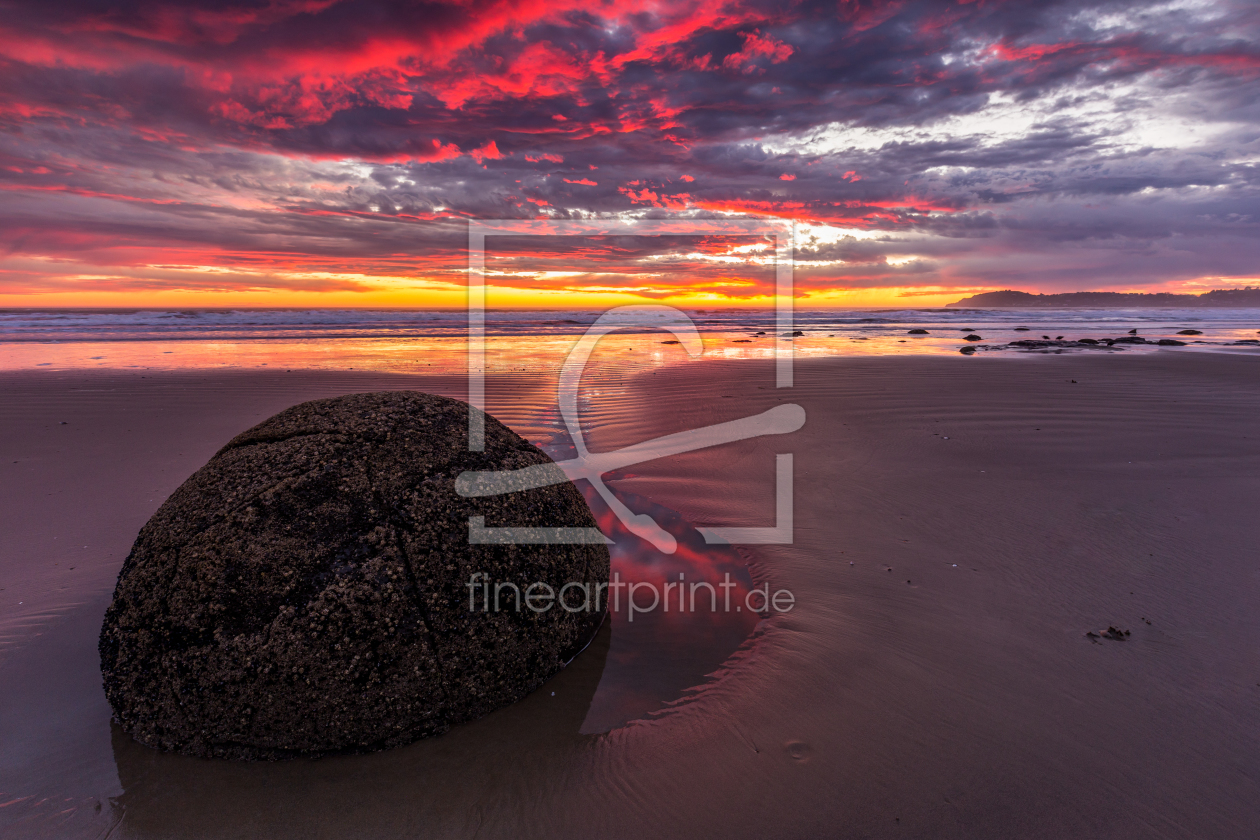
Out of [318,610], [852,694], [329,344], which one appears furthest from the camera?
[329,344]

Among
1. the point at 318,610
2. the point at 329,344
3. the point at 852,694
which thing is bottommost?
the point at 852,694

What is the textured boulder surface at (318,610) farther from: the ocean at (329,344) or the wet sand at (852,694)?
the ocean at (329,344)

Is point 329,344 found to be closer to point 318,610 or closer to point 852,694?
point 318,610

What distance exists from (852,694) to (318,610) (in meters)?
2.64

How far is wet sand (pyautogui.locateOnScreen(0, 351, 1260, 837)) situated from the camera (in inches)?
95.8

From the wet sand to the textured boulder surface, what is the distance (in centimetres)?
18

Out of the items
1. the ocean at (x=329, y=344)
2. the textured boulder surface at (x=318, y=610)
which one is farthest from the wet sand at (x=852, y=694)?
the ocean at (x=329, y=344)

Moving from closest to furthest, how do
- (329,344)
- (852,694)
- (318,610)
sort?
1. (318,610)
2. (852,694)
3. (329,344)

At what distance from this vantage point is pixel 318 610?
8.25 feet

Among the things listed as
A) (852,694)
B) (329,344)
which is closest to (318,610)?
(852,694)

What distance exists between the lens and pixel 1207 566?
14.2 ft

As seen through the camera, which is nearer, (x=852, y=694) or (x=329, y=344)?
(x=852, y=694)

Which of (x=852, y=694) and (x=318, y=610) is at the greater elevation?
(x=318, y=610)

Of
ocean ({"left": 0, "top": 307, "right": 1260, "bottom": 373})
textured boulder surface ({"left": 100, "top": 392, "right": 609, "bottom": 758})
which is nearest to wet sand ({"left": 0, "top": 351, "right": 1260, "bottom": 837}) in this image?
textured boulder surface ({"left": 100, "top": 392, "right": 609, "bottom": 758})
